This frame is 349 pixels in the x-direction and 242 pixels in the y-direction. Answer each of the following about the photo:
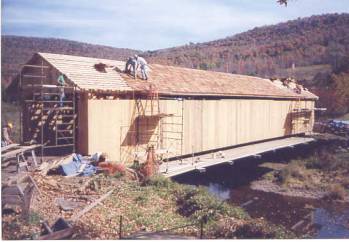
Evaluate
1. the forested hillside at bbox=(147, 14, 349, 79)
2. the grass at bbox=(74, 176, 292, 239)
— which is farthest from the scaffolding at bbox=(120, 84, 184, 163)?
the forested hillside at bbox=(147, 14, 349, 79)

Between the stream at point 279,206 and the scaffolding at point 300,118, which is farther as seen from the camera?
the scaffolding at point 300,118

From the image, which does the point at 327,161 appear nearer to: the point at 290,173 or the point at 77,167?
the point at 290,173

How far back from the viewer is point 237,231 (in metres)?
11.8

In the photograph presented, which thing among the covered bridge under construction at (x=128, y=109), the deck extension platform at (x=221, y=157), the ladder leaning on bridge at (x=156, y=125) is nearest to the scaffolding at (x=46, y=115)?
the covered bridge under construction at (x=128, y=109)

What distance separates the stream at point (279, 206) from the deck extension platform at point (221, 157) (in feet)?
1.66

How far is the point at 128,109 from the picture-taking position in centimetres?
1736

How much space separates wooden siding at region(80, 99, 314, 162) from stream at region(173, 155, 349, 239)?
189 cm

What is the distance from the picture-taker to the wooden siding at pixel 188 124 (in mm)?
16359

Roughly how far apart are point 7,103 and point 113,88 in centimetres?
401

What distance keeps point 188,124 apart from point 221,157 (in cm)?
227

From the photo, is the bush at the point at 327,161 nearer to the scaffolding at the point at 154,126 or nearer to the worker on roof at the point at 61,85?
the scaffolding at the point at 154,126

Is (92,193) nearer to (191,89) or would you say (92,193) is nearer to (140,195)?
(140,195)

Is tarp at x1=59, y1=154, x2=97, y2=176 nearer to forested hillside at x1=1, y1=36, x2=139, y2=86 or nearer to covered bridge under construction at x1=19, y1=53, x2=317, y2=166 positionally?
covered bridge under construction at x1=19, y1=53, x2=317, y2=166

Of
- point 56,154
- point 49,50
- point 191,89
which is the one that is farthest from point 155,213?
point 191,89
